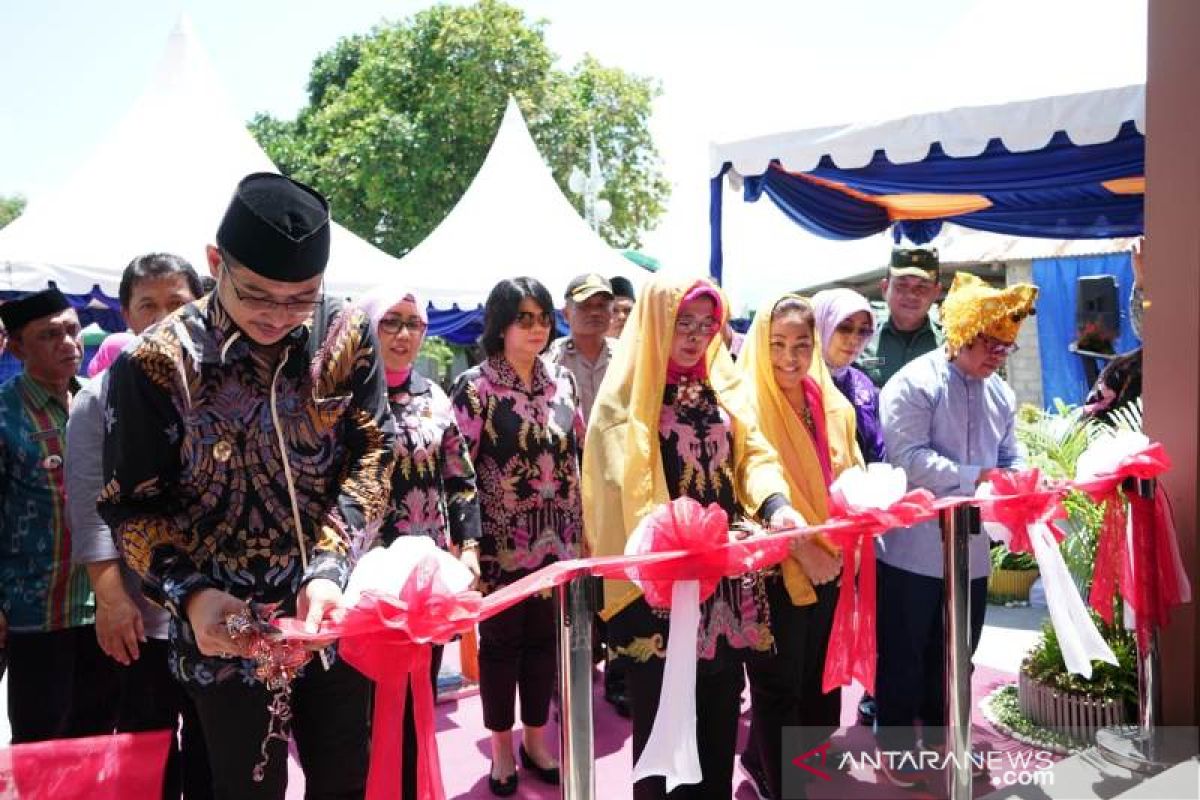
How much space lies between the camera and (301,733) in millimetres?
1935

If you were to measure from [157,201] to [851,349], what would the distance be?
689 cm

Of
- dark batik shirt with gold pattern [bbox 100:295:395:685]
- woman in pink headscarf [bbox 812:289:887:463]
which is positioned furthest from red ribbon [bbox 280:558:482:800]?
woman in pink headscarf [bbox 812:289:887:463]

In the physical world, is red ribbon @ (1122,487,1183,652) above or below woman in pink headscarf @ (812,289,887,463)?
below

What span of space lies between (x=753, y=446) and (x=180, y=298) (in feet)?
6.13

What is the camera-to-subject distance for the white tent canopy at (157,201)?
24.0ft

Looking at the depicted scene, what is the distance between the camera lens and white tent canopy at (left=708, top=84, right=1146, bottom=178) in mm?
4566

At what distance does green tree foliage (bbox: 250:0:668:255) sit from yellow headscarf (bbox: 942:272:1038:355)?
18585 mm

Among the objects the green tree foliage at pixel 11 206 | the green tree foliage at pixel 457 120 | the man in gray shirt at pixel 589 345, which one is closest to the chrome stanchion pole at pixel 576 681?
the man in gray shirt at pixel 589 345

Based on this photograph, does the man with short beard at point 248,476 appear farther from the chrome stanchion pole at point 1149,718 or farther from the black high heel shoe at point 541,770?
the chrome stanchion pole at point 1149,718

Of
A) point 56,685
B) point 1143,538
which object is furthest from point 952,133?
point 56,685

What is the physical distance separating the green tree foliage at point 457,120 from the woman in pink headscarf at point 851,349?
59.4 ft

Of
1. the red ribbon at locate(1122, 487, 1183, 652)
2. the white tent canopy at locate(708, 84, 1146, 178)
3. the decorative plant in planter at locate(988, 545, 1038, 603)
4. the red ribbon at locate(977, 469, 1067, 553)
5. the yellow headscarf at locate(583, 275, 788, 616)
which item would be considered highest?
the white tent canopy at locate(708, 84, 1146, 178)

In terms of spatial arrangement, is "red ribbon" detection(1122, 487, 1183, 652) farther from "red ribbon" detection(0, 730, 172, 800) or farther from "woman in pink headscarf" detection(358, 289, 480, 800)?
"red ribbon" detection(0, 730, 172, 800)

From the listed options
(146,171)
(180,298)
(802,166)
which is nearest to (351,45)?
(146,171)
